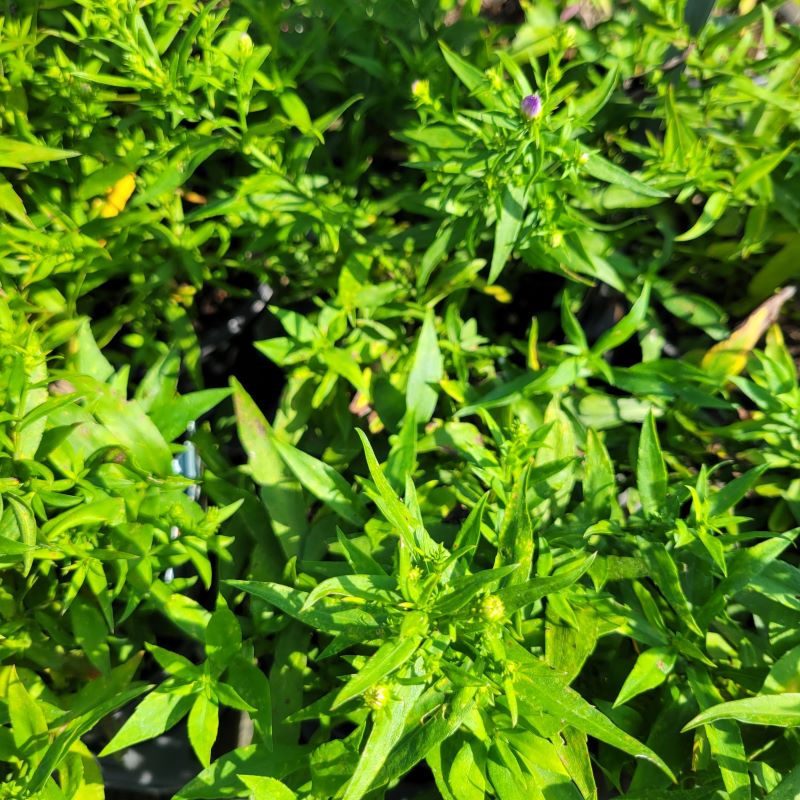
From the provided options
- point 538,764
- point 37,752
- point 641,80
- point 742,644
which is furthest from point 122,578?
point 641,80

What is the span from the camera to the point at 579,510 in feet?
4.33

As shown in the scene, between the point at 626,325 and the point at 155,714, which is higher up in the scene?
the point at 626,325

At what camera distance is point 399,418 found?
1.48m

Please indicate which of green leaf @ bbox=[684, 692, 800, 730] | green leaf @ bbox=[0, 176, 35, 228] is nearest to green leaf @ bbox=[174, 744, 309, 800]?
green leaf @ bbox=[684, 692, 800, 730]

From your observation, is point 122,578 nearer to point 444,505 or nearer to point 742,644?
point 444,505

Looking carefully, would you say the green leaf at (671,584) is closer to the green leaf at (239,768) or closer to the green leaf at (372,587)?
the green leaf at (372,587)

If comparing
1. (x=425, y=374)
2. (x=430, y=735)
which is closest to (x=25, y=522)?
(x=430, y=735)

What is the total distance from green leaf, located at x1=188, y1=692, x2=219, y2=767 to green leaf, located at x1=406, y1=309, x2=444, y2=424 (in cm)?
62

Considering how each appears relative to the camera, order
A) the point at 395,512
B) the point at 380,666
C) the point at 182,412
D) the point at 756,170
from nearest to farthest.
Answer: the point at 380,666
the point at 395,512
the point at 182,412
the point at 756,170

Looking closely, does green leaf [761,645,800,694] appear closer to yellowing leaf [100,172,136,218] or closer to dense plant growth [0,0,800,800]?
dense plant growth [0,0,800,800]

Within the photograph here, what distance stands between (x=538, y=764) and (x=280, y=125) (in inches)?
42.4

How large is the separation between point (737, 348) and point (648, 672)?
80cm

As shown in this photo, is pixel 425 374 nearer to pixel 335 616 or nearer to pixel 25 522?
pixel 335 616

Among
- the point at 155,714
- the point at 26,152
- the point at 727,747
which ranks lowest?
the point at 155,714
